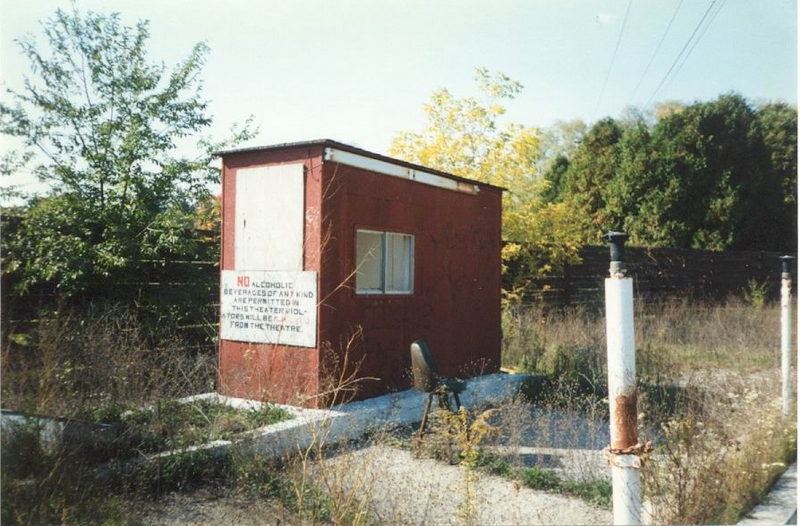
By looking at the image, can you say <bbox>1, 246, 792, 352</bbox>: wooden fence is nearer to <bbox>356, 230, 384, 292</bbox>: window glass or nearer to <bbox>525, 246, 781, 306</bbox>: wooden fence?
<bbox>525, 246, 781, 306</bbox>: wooden fence

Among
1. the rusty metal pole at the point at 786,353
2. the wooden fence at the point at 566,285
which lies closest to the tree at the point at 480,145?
the wooden fence at the point at 566,285

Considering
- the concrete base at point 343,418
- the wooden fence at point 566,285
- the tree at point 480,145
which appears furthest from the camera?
the tree at point 480,145

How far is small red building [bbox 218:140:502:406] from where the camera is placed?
22.4 feet

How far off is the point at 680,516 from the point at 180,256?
22.4ft

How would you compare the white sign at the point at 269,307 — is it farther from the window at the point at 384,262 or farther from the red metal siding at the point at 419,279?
the window at the point at 384,262

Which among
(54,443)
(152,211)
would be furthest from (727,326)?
(54,443)

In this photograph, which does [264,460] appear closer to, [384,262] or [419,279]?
[384,262]

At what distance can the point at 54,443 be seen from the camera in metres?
4.19

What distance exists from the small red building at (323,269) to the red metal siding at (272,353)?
0.04 ft

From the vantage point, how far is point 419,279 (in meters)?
8.23

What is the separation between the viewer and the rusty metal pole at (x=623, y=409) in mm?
3057

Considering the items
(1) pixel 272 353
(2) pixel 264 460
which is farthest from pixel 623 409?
(1) pixel 272 353

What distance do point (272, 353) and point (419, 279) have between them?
2.11 m

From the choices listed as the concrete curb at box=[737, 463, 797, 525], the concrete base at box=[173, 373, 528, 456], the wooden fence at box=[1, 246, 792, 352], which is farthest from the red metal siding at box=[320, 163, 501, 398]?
the concrete curb at box=[737, 463, 797, 525]
